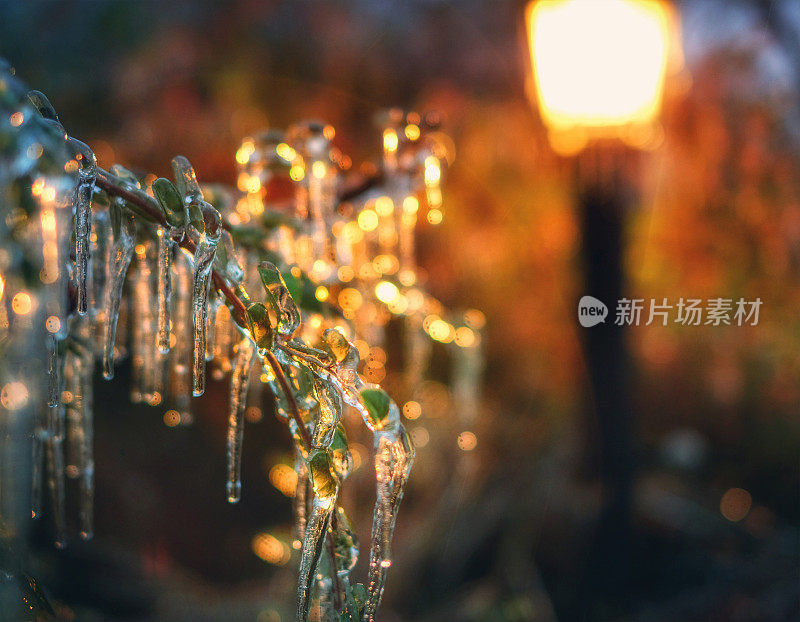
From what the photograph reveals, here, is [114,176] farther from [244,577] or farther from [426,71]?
[426,71]

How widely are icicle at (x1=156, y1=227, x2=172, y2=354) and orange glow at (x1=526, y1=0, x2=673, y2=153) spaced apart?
1180 millimetres

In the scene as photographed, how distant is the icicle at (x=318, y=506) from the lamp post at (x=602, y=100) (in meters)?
1.26

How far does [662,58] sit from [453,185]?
0.95 m

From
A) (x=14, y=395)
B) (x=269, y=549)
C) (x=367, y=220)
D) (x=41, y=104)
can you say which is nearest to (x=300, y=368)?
(x=41, y=104)

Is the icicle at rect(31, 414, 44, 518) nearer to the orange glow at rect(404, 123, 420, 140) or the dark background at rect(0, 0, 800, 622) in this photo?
the orange glow at rect(404, 123, 420, 140)

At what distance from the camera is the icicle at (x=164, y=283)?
0.47 metres

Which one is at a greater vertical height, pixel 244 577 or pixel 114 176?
pixel 114 176

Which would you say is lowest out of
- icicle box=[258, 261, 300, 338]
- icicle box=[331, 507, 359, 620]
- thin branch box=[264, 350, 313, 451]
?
icicle box=[331, 507, 359, 620]

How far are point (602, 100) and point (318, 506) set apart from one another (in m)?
1.29

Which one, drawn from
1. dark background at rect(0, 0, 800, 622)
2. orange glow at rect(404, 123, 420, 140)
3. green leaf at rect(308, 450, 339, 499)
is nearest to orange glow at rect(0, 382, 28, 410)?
green leaf at rect(308, 450, 339, 499)

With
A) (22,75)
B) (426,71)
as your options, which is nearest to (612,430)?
(426,71)

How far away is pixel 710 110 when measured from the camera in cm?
203

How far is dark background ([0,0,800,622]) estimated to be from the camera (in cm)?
177

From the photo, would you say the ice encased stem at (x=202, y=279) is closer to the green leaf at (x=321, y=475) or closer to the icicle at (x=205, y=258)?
the icicle at (x=205, y=258)
